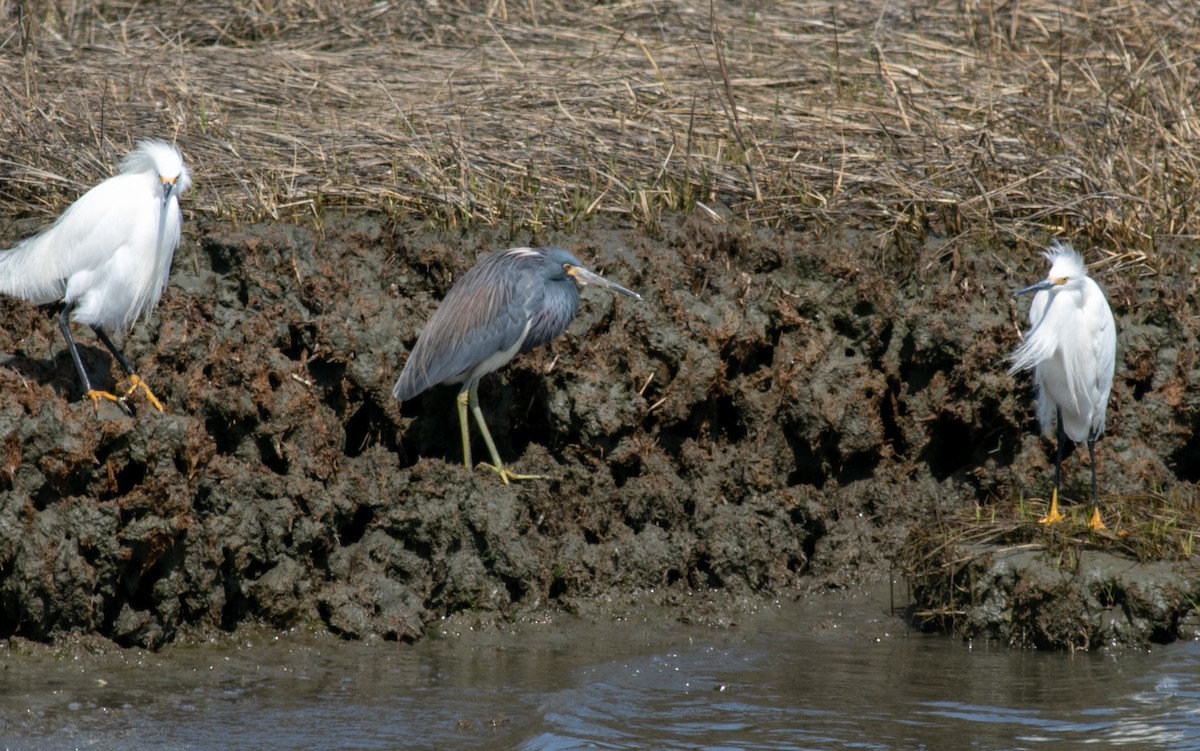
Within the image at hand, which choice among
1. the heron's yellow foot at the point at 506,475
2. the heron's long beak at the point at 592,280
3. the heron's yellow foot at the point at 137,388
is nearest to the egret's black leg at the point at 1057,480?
the heron's long beak at the point at 592,280

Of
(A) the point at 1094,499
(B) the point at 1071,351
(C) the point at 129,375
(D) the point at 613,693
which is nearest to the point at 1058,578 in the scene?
(A) the point at 1094,499

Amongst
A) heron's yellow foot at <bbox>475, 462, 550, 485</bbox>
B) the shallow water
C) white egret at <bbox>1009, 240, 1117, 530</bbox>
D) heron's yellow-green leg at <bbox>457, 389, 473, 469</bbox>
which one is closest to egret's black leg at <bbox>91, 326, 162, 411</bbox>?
the shallow water

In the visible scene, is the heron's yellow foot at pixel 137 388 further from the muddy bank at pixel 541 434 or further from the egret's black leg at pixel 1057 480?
the egret's black leg at pixel 1057 480

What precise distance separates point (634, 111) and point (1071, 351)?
3230mm

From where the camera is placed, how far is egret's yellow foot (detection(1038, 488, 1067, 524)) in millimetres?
5920

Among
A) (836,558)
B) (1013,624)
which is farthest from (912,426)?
(1013,624)

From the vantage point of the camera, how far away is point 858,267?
21.8 feet

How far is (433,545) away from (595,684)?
1.06 m

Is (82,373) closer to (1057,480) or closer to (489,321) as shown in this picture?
(489,321)

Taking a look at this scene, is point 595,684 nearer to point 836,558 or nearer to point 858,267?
point 836,558

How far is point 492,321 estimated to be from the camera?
581 cm

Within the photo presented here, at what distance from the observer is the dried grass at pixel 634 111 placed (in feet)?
22.9

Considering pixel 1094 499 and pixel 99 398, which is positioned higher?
pixel 99 398

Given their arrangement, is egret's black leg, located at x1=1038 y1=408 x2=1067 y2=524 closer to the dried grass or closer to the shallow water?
the shallow water
